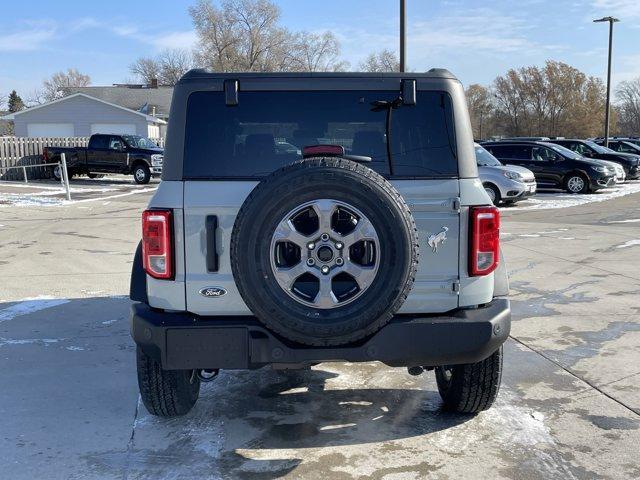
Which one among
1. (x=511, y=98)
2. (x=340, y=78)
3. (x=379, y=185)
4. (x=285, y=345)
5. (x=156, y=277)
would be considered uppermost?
(x=511, y=98)

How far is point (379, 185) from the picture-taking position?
327 centimetres

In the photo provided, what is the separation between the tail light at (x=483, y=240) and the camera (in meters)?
3.58

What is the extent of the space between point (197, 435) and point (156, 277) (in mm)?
1092

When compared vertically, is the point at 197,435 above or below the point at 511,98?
below

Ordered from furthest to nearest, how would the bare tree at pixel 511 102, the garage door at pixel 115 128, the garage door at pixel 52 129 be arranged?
the bare tree at pixel 511 102 → the garage door at pixel 52 129 → the garage door at pixel 115 128

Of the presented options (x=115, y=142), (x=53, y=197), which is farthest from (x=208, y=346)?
(x=115, y=142)

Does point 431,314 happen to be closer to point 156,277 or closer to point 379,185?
point 379,185

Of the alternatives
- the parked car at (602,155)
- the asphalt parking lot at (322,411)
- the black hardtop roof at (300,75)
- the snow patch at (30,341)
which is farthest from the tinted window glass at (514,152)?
the black hardtop roof at (300,75)

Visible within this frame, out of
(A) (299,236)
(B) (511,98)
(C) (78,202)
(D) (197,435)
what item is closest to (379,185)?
(A) (299,236)

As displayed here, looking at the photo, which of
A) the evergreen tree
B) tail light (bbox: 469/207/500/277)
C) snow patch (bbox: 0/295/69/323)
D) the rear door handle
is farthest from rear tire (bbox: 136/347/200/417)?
the evergreen tree

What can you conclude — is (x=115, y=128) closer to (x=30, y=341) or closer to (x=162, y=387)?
(x=30, y=341)

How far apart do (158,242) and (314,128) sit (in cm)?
106

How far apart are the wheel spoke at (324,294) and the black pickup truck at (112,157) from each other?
2355 cm

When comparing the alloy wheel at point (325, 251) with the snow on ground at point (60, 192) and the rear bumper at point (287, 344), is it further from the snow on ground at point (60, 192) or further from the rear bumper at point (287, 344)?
the snow on ground at point (60, 192)
